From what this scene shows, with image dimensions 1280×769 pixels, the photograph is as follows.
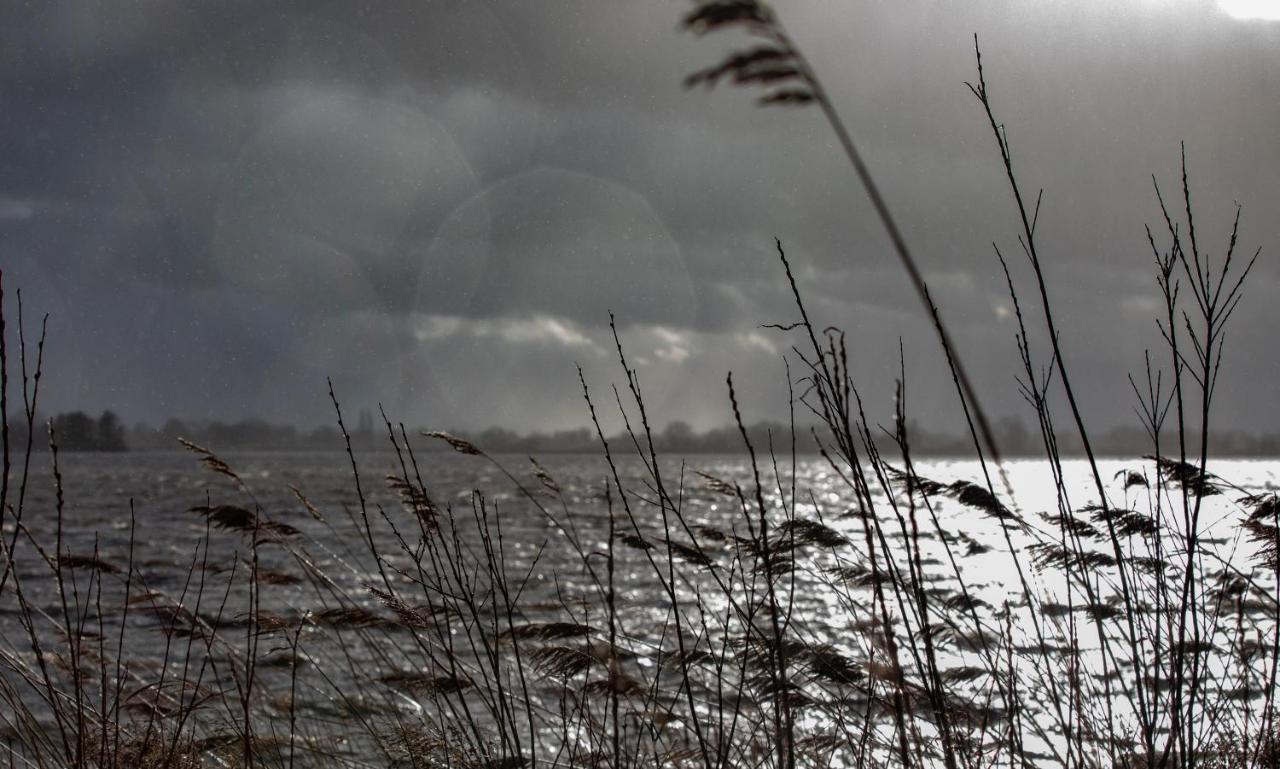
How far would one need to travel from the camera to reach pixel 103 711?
9.30 feet

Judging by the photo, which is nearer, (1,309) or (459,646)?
(1,309)

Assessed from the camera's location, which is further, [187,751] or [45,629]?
[45,629]

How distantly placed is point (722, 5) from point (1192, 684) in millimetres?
2523

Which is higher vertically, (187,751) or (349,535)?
(187,751)

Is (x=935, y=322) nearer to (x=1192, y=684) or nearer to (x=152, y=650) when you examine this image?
(x=1192, y=684)

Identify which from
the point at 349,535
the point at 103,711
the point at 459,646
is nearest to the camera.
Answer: the point at 103,711

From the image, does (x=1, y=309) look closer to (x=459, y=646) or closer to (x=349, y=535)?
(x=459, y=646)

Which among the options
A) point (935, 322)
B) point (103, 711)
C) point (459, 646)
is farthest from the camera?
point (459, 646)

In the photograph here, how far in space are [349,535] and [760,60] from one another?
30880 millimetres

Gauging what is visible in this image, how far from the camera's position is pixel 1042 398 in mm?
3127

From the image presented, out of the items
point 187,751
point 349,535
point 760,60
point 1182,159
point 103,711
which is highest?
point 1182,159

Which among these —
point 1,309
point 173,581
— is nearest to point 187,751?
point 1,309

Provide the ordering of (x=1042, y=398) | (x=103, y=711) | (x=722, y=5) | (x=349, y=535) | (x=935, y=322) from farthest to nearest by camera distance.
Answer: (x=349, y=535)
(x=1042, y=398)
(x=103, y=711)
(x=935, y=322)
(x=722, y=5)

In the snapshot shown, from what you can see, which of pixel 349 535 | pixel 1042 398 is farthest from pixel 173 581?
pixel 1042 398
